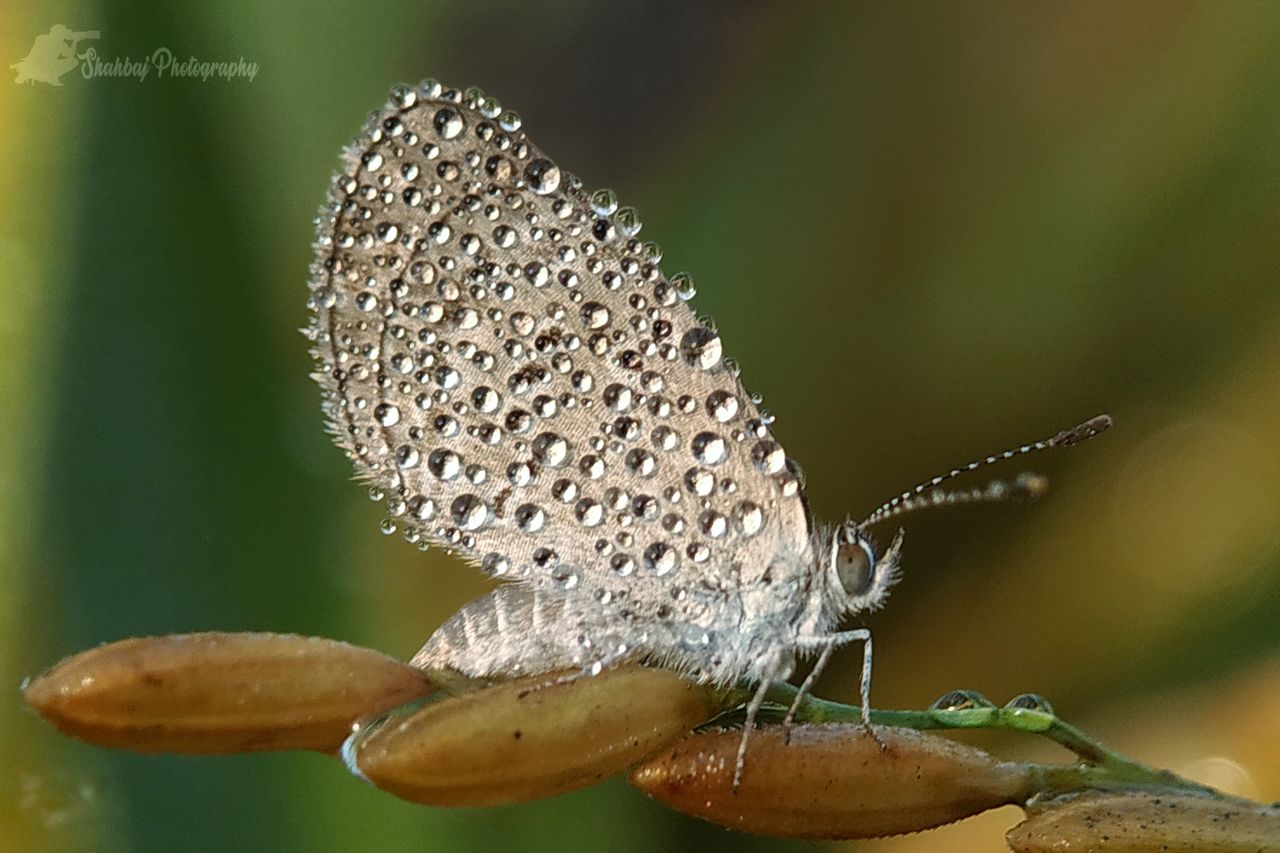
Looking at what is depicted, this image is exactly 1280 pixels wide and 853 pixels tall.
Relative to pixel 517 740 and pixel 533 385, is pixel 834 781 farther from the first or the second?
pixel 533 385

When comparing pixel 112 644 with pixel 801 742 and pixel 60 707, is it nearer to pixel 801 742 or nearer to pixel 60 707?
pixel 60 707

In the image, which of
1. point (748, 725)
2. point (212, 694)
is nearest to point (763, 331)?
point (748, 725)

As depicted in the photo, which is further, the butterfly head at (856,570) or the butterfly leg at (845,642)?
the butterfly head at (856,570)

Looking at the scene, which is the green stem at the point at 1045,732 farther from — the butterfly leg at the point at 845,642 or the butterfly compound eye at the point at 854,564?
the butterfly compound eye at the point at 854,564

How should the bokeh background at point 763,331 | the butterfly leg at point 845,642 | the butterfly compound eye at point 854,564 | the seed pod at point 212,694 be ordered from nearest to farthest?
the seed pod at point 212,694, the butterfly leg at point 845,642, the butterfly compound eye at point 854,564, the bokeh background at point 763,331

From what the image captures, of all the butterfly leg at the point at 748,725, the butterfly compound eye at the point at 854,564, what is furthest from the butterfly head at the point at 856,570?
the butterfly leg at the point at 748,725

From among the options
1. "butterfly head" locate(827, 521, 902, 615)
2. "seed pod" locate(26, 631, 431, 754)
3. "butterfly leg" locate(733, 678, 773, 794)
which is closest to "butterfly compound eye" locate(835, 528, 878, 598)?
"butterfly head" locate(827, 521, 902, 615)

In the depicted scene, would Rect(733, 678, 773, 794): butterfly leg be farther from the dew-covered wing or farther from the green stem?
the dew-covered wing
